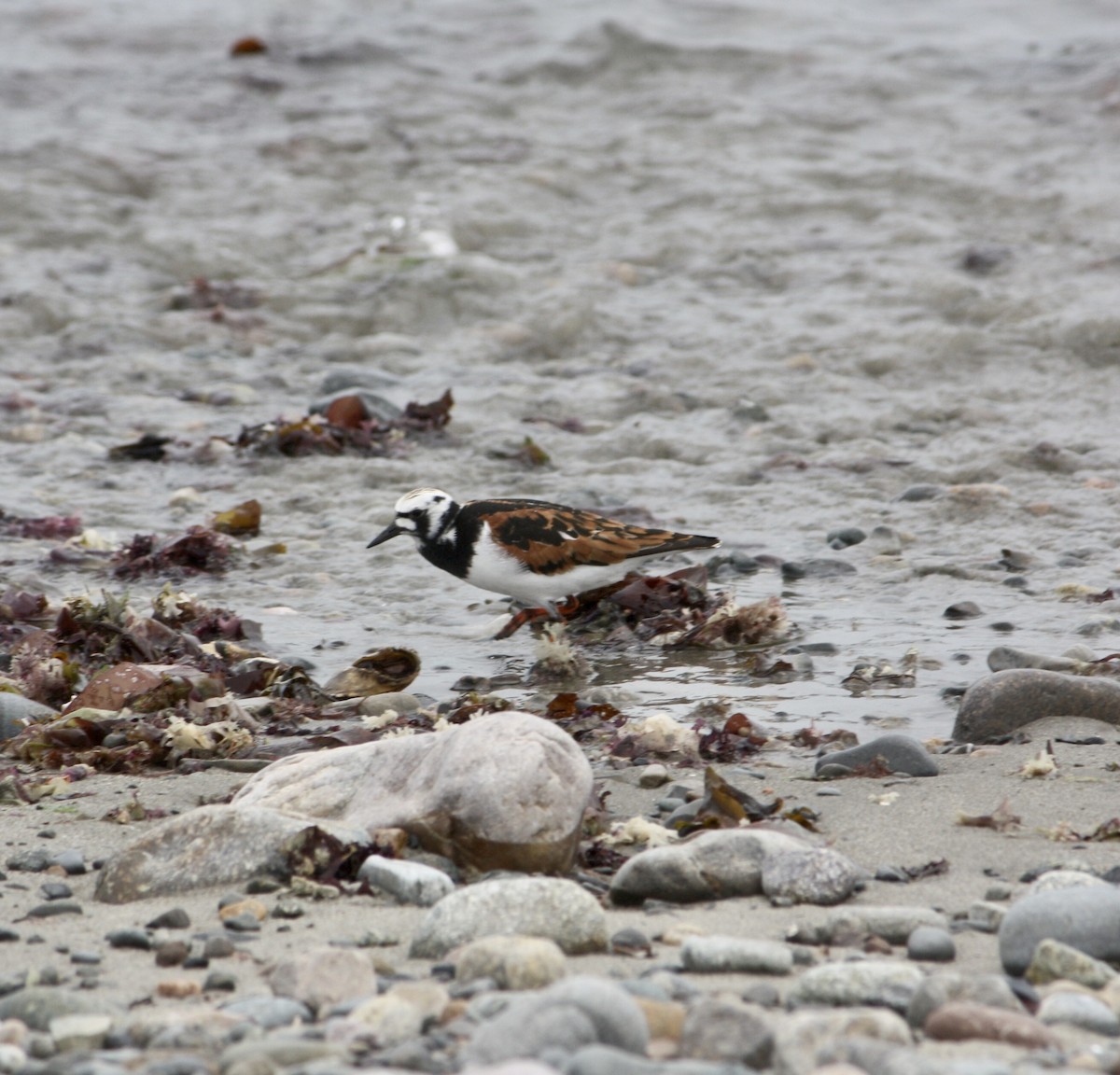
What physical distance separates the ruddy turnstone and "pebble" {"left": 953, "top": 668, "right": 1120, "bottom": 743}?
2.05m

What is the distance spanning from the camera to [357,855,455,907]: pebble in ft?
11.6

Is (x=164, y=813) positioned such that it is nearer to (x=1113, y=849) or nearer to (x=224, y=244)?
(x=1113, y=849)

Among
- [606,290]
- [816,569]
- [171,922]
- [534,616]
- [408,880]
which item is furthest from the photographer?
[606,290]

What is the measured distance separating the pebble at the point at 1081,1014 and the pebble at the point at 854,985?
9.1 inches

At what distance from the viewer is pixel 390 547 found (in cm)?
782

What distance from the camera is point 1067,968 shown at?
296 cm

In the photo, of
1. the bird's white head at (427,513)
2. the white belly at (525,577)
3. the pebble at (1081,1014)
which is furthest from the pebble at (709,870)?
the bird's white head at (427,513)

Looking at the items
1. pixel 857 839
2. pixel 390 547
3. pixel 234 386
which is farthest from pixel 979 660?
pixel 234 386

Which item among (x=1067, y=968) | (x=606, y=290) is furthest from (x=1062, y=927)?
(x=606, y=290)

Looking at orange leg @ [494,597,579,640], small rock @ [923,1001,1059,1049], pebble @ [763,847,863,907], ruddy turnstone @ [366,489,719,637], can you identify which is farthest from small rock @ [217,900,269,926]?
orange leg @ [494,597,579,640]

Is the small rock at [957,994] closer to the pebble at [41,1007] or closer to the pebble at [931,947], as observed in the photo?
the pebble at [931,947]

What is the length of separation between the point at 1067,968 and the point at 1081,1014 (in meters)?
0.23

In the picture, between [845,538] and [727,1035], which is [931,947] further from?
[845,538]

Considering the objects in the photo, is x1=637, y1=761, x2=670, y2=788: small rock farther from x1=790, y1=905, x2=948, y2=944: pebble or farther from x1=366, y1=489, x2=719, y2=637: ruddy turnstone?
x1=366, y1=489, x2=719, y2=637: ruddy turnstone
